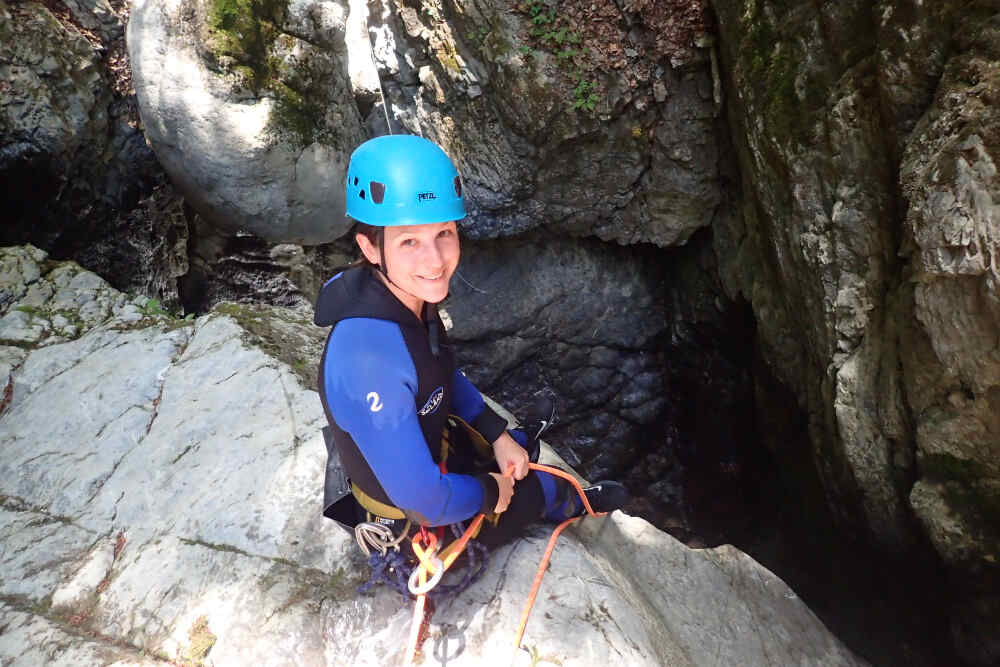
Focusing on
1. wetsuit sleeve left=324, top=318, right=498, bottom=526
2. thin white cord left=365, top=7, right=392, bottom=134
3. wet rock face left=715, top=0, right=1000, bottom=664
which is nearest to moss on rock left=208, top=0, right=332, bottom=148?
thin white cord left=365, top=7, right=392, bottom=134

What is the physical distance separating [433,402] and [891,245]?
2324 mm

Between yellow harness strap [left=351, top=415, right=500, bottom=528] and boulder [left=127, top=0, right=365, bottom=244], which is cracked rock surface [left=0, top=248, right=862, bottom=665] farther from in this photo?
boulder [left=127, top=0, right=365, bottom=244]

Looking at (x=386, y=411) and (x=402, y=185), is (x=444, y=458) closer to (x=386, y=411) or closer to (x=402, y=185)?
(x=386, y=411)

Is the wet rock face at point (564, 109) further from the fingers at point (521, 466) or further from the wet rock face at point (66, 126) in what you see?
the fingers at point (521, 466)

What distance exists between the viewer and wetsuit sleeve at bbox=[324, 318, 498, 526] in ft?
6.13

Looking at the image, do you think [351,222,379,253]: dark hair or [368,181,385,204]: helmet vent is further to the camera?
[351,222,379,253]: dark hair

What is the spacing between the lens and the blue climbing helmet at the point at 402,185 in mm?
1981

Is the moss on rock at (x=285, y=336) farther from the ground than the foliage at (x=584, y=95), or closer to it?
closer to it

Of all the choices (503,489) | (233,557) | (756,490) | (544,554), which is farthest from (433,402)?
(756,490)

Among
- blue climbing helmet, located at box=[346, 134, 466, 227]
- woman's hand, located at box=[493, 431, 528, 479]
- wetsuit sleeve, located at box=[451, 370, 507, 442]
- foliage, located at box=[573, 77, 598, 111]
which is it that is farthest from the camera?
foliage, located at box=[573, 77, 598, 111]

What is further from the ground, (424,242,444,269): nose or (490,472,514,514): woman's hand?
(424,242,444,269): nose

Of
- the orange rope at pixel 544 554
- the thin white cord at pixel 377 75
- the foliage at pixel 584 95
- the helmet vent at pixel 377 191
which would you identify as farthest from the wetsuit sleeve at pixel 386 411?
the thin white cord at pixel 377 75

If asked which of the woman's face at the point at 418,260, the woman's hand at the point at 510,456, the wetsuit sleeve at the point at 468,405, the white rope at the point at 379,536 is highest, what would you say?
the woman's face at the point at 418,260

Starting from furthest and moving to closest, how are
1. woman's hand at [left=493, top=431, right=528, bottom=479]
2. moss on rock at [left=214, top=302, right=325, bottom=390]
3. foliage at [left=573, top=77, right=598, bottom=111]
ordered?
foliage at [left=573, top=77, right=598, bottom=111], moss on rock at [left=214, top=302, right=325, bottom=390], woman's hand at [left=493, top=431, right=528, bottom=479]
